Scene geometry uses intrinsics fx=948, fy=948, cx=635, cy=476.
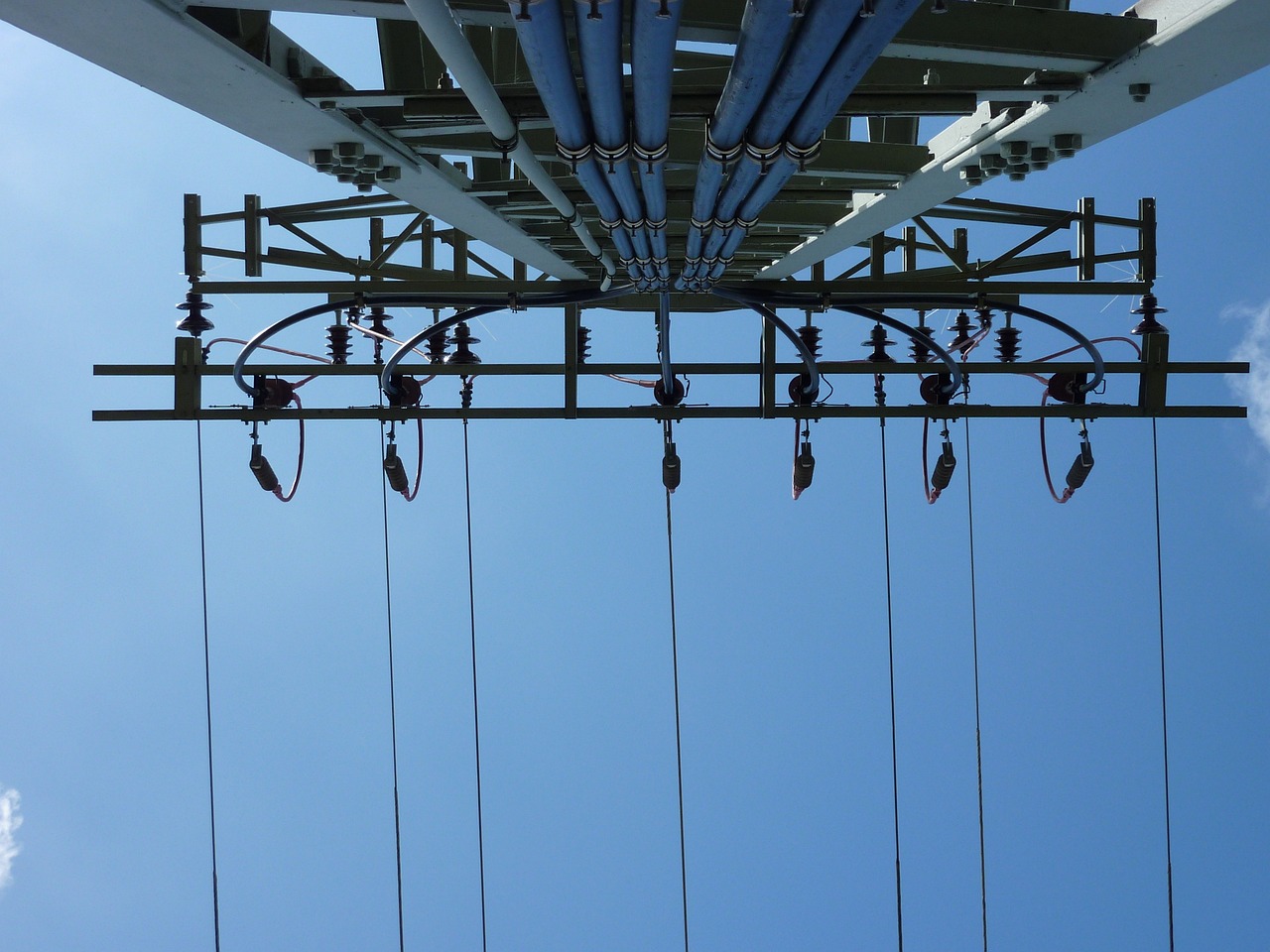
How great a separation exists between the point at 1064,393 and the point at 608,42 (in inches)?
190

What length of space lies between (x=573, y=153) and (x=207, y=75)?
153cm

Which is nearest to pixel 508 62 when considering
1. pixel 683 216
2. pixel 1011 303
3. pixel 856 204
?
pixel 683 216

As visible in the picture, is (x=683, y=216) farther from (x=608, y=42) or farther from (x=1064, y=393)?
(x=608, y=42)

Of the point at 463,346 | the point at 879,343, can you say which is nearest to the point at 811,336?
the point at 879,343

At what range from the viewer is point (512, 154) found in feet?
13.1

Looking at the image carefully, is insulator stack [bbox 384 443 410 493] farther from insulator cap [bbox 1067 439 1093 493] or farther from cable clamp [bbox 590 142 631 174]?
insulator cap [bbox 1067 439 1093 493]

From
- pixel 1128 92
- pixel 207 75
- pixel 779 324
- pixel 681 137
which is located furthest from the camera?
pixel 779 324

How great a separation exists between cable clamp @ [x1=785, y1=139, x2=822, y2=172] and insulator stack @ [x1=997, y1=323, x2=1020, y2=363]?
11.6 feet

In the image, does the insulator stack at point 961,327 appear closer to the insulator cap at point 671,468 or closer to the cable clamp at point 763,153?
the insulator cap at point 671,468

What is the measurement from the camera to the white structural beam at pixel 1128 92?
11.1ft

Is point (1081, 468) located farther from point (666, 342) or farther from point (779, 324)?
point (666, 342)

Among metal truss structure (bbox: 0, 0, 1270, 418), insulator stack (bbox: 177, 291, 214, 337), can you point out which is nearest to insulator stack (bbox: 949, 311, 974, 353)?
metal truss structure (bbox: 0, 0, 1270, 418)

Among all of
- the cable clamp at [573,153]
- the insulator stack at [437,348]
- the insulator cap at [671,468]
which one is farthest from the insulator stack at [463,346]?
the cable clamp at [573,153]

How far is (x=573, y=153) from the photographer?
358 cm
